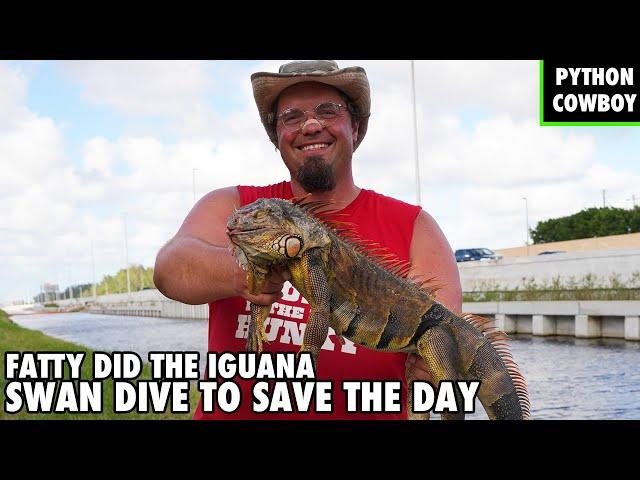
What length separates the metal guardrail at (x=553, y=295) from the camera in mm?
31656

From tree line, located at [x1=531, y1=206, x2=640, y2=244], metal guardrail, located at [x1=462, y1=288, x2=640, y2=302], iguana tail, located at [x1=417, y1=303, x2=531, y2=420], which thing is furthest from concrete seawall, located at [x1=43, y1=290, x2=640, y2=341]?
tree line, located at [x1=531, y1=206, x2=640, y2=244]

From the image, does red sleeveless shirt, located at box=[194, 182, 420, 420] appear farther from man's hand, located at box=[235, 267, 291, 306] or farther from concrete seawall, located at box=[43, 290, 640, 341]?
concrete seawall, located at box=[43, 290, 640, 341]

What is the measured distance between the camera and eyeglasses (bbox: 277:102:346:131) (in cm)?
346

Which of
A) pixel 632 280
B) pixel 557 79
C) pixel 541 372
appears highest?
pixel 557 79

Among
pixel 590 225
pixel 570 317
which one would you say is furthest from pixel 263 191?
pixel 590 225

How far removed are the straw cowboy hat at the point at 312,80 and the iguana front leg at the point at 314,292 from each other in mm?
1083

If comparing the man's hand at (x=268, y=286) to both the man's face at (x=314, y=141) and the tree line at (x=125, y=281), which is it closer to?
the man's face at (x=314, y=141)

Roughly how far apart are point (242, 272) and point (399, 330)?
782 millimetres

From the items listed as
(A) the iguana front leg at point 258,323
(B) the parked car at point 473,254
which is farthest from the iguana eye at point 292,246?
(B) the parked car at point 473,254

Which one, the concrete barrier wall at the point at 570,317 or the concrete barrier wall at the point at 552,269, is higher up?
the concrete barrier wall at the point at 552,269

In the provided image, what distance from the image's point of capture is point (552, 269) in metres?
39.5
